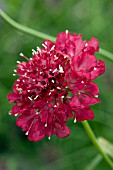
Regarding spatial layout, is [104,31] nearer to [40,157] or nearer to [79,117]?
[40,157]

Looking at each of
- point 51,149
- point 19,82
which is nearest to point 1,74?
point 51,149

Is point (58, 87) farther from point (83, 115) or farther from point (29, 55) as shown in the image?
point (29, 55)

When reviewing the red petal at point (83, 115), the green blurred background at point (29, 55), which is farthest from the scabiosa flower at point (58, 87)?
the green blurred background at point (29, 55)

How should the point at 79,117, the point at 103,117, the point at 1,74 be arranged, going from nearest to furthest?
the point at 79,117, the point at 103,117, the point at 1,74

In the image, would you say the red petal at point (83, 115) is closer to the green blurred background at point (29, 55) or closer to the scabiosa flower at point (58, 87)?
the scabiosa flower at point (58, 87)

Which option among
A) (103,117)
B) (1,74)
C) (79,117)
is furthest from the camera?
(1,74)

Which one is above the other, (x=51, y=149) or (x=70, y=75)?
(x=70, y=75)

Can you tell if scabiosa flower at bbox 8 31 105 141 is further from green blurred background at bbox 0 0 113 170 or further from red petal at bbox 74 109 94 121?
green blurred background at bbox 0 0 113 170
